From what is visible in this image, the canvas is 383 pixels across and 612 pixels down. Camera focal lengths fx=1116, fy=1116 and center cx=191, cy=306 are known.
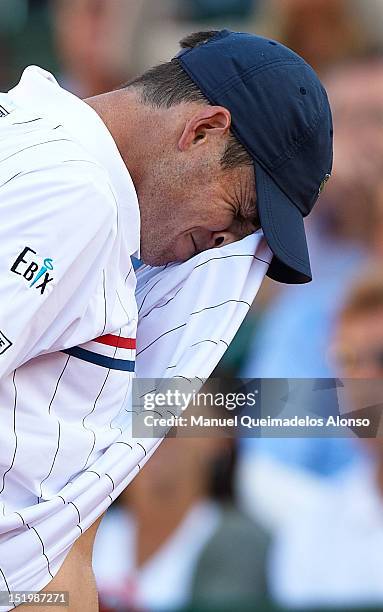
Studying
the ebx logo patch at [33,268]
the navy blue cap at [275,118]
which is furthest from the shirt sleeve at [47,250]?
the navy blue cap at [275,118]

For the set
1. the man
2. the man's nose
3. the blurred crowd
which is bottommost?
the blurred crowd

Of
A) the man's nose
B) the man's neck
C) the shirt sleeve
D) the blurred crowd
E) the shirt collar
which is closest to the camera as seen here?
the shirt sleeve

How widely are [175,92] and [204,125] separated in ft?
0.32

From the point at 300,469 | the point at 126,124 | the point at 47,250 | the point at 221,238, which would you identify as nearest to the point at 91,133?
the point at 126,124

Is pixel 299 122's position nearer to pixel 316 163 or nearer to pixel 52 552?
pixel 316 163

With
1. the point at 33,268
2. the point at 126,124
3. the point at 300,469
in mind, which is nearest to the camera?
the point at 33,268

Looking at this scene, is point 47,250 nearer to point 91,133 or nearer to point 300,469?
point 91,133

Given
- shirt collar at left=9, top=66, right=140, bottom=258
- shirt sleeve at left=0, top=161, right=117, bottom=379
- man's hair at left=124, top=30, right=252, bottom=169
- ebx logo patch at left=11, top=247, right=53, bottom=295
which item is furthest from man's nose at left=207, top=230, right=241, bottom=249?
ebx logo patch at left=11, top=247, right=53, bottom=295

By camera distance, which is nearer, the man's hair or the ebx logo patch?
the ebx logo patch

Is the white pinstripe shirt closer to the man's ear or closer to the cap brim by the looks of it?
the cap brim

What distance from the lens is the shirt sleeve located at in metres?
1.68

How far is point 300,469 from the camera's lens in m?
4.14

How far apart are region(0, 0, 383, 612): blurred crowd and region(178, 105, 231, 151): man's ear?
1.58 m

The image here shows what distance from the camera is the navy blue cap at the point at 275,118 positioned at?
210cm
